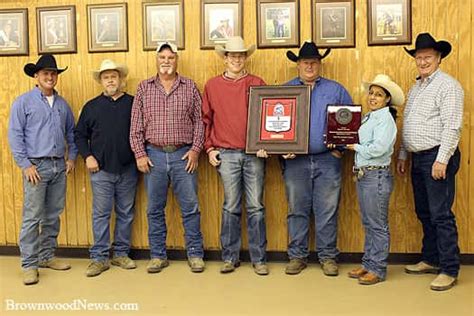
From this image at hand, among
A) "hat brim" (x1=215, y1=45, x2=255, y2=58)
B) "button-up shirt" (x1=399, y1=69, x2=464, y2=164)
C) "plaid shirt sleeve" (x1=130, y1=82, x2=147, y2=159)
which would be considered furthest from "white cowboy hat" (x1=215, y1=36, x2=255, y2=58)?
"button-up shirt" (x1=399, y1=69, x2=464, y2=164)

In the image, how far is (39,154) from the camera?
13.3 feet

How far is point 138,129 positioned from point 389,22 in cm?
207

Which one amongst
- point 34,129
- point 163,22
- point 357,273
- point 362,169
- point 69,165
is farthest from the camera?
point 163,22

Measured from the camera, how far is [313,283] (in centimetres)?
387

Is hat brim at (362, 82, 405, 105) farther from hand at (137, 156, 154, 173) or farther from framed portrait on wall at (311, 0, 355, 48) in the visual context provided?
hand at (137, 156, 154, 173)

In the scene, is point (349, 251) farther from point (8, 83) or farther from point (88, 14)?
point (8, 83)

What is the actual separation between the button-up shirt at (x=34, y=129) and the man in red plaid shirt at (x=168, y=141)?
57 cm

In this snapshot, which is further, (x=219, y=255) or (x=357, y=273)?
(x=219, y=255)

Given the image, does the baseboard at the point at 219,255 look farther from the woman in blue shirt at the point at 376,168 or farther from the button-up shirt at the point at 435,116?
the button-up shirt at the point at 435,116

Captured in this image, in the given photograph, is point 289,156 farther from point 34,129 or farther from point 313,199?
point 34,129

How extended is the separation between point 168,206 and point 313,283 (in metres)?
1.37

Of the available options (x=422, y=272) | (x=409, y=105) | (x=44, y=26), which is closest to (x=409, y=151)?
(x=409, y=105)

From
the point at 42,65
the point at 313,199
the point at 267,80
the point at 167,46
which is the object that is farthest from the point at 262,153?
the point at 42,65

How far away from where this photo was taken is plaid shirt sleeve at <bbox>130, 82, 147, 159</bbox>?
162 inches
